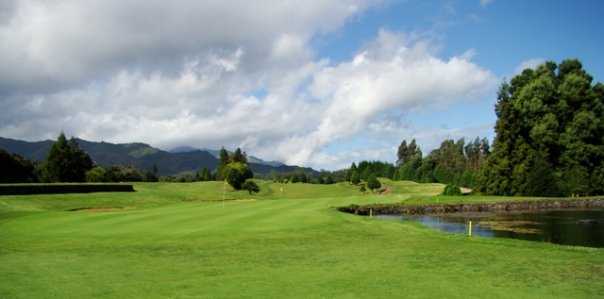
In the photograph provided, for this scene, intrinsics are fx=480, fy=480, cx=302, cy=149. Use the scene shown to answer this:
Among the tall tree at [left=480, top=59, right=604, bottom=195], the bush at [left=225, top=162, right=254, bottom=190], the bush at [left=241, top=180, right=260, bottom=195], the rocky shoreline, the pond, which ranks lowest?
the pond

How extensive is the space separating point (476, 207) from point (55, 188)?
3923cm

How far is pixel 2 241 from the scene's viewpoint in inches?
696

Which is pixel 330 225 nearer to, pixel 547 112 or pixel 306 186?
pixel 547 112

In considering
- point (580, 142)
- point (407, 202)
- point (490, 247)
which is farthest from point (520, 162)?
point (490, 247)

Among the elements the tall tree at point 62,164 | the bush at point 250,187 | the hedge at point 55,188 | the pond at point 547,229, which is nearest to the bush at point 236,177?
the bush at point 250,187

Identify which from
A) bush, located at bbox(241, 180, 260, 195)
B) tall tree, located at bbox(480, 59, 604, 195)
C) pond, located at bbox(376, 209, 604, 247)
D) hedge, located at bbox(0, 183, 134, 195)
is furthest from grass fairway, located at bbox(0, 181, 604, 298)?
bush, located at bbox(241, 180, 260, 195)

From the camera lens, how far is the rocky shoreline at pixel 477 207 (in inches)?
1606

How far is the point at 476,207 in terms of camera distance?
43.3 meters

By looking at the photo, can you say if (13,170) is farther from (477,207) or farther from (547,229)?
(547,229)

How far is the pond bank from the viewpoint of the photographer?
40781 mm

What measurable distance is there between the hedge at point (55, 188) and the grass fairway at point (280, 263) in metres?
23.8

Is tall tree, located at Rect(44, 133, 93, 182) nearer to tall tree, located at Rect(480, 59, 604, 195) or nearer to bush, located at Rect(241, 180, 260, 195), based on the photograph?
bush, located at Rect(241, 180, 260, 195)

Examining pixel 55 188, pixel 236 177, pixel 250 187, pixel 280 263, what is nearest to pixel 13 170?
pixel 236 177

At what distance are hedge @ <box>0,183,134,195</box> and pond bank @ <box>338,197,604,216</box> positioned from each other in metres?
27.8
